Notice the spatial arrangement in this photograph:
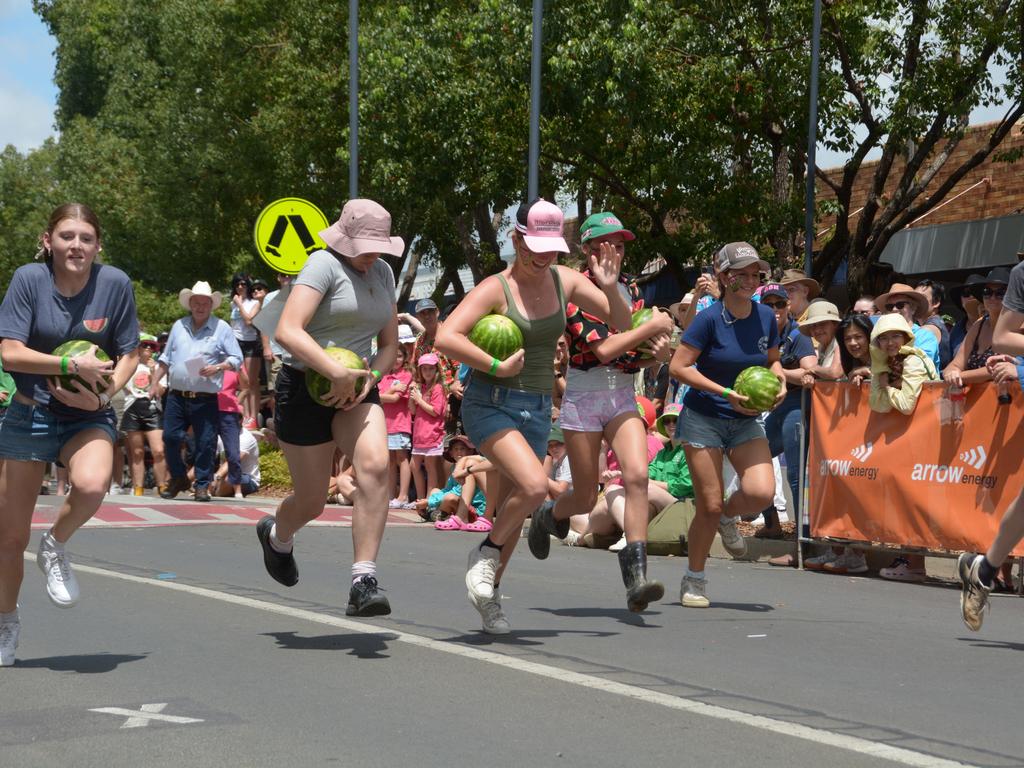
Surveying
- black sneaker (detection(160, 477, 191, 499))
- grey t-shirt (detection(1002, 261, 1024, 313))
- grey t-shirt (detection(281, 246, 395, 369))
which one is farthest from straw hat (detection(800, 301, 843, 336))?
black sneaker (detection(160, 477, 191, 499))

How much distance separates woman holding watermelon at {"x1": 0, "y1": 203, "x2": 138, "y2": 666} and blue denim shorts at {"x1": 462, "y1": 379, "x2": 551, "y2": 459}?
5.42ft

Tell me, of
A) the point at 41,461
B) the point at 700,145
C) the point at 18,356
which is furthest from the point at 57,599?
the point at 700,145

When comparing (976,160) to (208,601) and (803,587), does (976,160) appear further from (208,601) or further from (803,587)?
(208,601)

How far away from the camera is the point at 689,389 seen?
927cm

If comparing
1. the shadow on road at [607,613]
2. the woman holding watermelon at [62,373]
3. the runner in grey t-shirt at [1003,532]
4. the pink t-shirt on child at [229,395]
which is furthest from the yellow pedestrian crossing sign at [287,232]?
the runner in grey t-shirt at [1003,532]

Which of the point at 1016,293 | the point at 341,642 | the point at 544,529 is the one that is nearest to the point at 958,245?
the point at 544,529

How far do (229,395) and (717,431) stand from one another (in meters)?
9.39

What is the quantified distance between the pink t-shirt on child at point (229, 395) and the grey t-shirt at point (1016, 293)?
1119 centimetres

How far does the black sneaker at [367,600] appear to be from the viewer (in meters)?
7.09

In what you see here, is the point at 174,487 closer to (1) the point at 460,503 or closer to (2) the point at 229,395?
(2) the point at 229,395

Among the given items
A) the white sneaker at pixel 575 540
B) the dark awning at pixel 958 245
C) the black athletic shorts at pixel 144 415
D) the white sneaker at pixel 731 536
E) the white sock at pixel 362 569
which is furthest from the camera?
the dark awning at pixel 958 245

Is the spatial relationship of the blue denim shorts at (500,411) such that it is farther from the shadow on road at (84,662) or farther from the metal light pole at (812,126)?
the metal light pole at (812,126)

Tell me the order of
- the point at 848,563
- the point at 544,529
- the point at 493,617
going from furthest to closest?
the point at 848,563, the point at 544,529, the point at 493,617

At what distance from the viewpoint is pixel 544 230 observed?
24.7 ft
